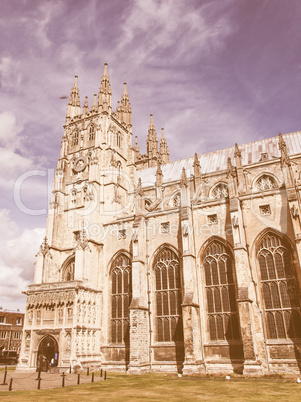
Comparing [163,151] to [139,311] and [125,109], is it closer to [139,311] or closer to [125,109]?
[125,109]

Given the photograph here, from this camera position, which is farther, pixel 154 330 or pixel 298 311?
pixel 154 330

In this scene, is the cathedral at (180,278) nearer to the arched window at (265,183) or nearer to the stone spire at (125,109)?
the arched window at (265,183)

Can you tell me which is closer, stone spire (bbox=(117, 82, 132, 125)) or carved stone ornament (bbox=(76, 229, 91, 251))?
carved stone ornament (bbox=(76, 229, 91, 251))

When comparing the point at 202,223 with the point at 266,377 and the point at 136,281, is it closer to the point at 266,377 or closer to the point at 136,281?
the point at 136,281

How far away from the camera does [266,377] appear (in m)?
20.9

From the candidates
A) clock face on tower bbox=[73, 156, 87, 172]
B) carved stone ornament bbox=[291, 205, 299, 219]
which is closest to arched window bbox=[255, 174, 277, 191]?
carved stone ornament bbox=[291, 205, 299, 219]

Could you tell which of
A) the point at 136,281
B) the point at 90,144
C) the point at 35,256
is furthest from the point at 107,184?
the point at 136,281

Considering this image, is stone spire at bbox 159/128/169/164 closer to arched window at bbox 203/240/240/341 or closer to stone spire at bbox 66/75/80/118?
stone spire at bbox 66/75/80/118

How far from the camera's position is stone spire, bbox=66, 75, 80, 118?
45.4 m

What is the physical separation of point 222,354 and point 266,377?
399 centimetres

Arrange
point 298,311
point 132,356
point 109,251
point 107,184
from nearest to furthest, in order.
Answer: point 298,311, point 132,356, point 109,251, point 107,184

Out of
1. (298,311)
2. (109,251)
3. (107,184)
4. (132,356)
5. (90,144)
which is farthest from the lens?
(90,144)

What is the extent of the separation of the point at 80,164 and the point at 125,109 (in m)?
13.3

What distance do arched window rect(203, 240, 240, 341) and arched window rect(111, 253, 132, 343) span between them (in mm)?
7509
